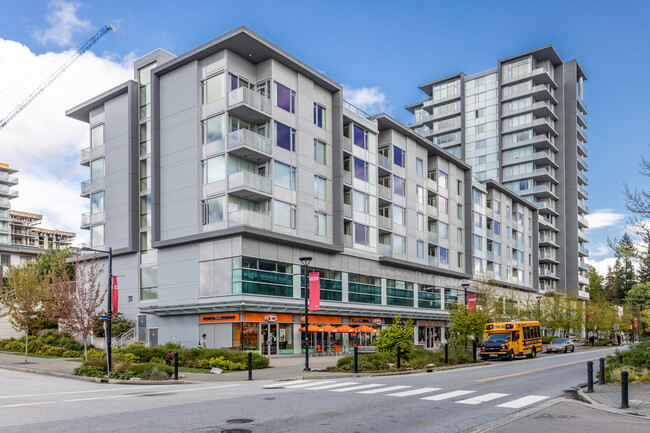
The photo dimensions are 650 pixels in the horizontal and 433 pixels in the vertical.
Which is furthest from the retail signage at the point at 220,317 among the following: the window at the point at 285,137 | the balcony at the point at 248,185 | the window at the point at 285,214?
the window at the point at 285,137

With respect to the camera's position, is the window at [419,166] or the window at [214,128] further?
the window at [419,166]

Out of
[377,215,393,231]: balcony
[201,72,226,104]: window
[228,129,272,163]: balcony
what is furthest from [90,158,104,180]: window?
[377,215,393,231]: balcony

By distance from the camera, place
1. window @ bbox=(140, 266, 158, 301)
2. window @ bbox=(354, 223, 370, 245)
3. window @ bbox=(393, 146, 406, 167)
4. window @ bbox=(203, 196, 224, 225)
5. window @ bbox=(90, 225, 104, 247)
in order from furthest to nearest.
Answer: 1. window @ bbox=(393, 146, 406, 167)
2. window @ bbox=(90, 225, 104, 247)
3. window @ bbox=(354, 223, 370, 245)
4. window @ bbox=(140, 266, 158, 301)
5. window @ bbox=(203, 196, 224, 225)

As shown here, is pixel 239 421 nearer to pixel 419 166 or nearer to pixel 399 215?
pixel 399 215

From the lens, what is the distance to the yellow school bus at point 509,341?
4041 cm

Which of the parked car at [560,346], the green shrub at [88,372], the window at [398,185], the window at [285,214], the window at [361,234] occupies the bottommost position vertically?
the parked car at [560,346]

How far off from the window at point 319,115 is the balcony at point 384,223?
1177 centimetres

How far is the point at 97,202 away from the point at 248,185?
20853 mm

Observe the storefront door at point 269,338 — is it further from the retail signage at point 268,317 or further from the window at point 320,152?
the window at point 320,152

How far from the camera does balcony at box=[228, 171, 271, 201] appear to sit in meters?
40.8

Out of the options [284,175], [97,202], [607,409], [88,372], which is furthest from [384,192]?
[607,409]

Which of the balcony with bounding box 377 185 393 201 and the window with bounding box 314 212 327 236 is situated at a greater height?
the balcony with bounding box 377 185 393 201

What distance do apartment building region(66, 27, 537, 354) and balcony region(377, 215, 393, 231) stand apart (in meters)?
0.14

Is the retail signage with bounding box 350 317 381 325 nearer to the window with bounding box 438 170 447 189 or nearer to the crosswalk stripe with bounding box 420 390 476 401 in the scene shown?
the window with bounding box 438 170 447 189
